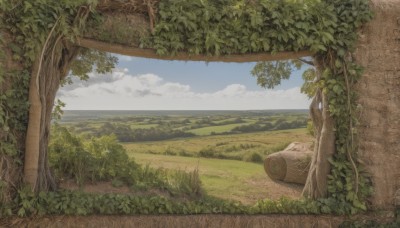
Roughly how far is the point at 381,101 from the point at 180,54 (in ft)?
10.5

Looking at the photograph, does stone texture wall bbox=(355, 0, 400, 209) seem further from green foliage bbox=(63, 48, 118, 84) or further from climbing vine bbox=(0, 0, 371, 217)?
green foliage bbox=(63, 48, 118, 84)

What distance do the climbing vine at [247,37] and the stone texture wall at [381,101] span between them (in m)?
0.20

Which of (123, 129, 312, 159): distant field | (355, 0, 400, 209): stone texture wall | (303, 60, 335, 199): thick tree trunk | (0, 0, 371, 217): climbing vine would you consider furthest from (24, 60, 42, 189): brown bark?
(355, 0, 400, 209): stone texture wall

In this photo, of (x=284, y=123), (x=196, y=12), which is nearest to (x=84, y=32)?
(x=196, y=12)

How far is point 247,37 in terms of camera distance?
4887 millimetres

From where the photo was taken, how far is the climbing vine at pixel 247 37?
4.43 metres

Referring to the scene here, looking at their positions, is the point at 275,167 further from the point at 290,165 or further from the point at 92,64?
the point at 92,64

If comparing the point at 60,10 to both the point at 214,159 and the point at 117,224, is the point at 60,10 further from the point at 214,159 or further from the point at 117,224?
the point at 214,159

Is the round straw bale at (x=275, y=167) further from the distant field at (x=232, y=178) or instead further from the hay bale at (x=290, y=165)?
the distant field at (x=232, y=178)

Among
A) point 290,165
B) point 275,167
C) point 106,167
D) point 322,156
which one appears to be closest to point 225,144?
point 275,167

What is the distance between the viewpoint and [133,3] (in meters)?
4.84

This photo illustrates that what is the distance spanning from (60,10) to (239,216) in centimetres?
391

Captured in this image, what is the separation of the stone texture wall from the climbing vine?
0.65 ft

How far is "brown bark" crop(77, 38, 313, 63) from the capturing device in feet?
15.8
